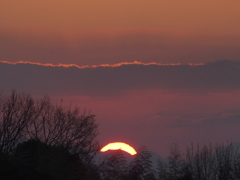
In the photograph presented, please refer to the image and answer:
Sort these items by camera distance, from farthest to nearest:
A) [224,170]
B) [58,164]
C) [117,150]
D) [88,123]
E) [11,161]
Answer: [88,123] → [224,170] → [117,150] → [58,164] → [11,161]

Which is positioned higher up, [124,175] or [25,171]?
[124,175]

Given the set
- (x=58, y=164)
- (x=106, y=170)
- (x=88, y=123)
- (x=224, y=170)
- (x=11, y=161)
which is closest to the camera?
(x=11, y=161)

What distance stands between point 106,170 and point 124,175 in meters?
2.49

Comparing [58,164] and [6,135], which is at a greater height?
[6,135]

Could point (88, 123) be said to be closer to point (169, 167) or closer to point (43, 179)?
point (169, 167)

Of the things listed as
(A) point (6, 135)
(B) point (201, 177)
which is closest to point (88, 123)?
(A) point (6, 135)

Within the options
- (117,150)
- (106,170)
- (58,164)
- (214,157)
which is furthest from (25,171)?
(214,157)

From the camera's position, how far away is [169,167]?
53.6 meters

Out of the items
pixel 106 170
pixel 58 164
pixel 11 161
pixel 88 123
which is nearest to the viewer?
Result: pixel 11 161

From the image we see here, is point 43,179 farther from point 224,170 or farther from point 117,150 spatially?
point 224,170

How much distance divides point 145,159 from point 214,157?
459 inches

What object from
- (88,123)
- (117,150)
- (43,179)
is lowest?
(43,179)

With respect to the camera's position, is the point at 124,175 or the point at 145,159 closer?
the point at 124,175

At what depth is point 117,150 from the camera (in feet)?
170
